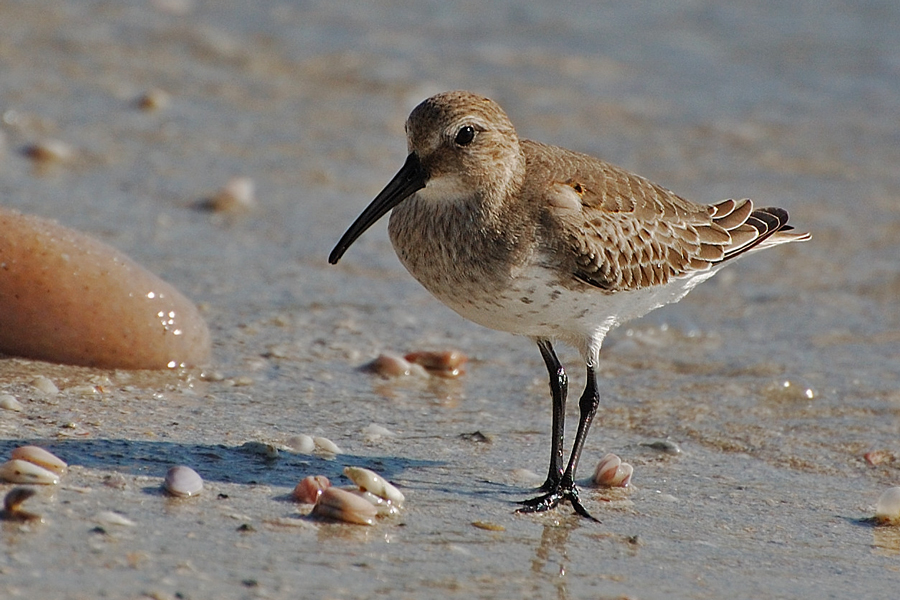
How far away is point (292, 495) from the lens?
471 centimetres

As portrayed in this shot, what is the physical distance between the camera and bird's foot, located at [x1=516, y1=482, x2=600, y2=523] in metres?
4.95

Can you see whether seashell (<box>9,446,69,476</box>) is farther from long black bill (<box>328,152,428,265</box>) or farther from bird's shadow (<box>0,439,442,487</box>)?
long black bill (<box>328,152,428,265</box>)

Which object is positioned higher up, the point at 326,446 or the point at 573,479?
the point at 573,479

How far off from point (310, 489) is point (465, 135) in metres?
1.55

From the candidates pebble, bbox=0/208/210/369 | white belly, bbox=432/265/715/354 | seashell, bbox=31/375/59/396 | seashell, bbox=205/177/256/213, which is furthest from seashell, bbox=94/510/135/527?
seashell, bbox=205/177/256/213

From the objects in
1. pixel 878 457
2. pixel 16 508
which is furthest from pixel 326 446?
pixel 878 457

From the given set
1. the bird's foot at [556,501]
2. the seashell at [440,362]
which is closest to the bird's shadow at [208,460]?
the bird's foot at [556,501]

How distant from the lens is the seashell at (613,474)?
532cm

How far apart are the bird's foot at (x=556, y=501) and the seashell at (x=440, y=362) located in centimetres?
157

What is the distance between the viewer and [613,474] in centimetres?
532

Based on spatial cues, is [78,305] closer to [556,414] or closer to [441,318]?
[556,414]

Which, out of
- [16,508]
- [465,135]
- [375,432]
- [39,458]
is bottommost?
[16,508]

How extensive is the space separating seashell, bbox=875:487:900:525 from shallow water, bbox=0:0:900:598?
0.28ft

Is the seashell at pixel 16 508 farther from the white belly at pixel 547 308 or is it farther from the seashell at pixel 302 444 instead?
the white belly at pixel 547 308
